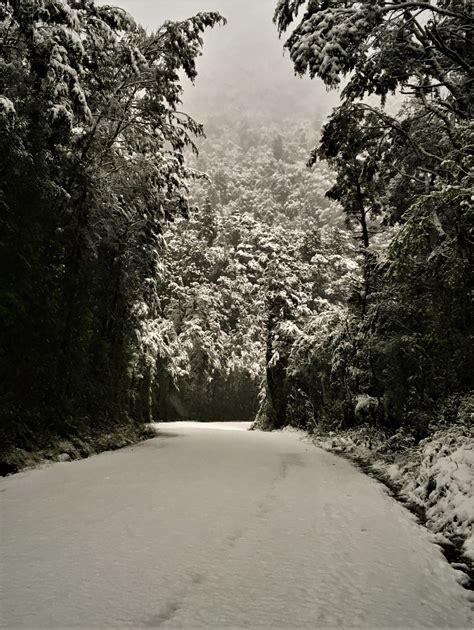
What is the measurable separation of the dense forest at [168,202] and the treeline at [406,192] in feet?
0.16

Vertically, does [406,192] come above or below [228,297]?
below

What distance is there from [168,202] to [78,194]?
4.06 meters

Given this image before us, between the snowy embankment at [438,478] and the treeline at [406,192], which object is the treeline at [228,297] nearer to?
the treeline at [406,192]

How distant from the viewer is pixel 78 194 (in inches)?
459

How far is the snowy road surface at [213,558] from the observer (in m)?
2.72

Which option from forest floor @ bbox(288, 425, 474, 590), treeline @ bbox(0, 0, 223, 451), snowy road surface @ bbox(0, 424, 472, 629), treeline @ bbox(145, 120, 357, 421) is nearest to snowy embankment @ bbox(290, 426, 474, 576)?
forest floor @ bbox(288, 425, 474, 590)

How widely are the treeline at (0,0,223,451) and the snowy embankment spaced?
664 cm

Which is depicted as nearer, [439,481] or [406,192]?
[439,481]

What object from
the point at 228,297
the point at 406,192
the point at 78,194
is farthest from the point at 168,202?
the point at 228,297

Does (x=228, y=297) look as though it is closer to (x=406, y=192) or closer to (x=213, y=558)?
(x=406, y=192)

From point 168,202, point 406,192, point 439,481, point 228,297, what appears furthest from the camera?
point 228,297

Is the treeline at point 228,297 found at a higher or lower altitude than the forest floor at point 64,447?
higher

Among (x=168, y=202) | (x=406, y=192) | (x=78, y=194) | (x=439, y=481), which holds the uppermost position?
(x=168, y=202)

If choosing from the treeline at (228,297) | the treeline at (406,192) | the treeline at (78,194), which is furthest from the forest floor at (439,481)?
the treeline at (228,297)
